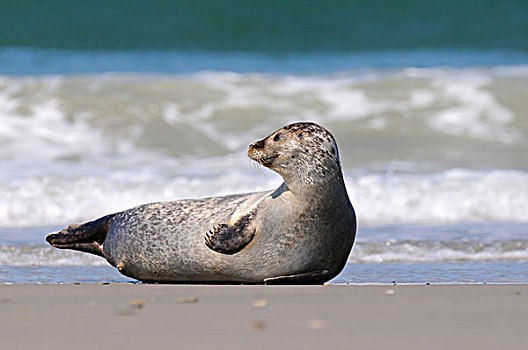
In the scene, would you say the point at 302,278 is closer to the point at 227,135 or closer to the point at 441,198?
the point at 441,198

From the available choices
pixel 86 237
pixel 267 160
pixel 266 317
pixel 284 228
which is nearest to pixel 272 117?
pixel 86 237

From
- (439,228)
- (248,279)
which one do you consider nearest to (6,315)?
(248,279)

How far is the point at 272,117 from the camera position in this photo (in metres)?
12.9

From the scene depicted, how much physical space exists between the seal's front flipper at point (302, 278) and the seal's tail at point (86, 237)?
1173 mm

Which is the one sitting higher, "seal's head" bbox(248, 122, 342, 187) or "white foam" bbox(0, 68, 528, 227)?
"white foam" bbox(0, 68, 528, 227)

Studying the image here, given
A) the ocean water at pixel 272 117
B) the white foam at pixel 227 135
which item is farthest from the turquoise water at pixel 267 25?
the white foam at pixel 227 135

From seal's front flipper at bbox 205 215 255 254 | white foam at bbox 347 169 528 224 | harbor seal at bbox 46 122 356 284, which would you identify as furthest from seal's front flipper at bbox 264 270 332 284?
white foam at bbox 347 169 528 224

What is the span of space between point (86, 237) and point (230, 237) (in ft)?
3.75

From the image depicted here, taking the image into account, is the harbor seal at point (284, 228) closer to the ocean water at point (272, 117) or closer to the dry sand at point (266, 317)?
the dry sand at point (266, 317)

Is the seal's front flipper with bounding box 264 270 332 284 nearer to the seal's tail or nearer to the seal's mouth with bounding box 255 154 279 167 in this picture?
the seal's mouth with bounding box 255 154 279 167

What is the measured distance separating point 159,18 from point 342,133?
10213mm

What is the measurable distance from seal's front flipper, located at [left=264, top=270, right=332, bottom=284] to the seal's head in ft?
1.36

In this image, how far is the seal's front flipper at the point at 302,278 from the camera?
4535mm

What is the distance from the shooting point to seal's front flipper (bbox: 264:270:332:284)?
454 centimetres
